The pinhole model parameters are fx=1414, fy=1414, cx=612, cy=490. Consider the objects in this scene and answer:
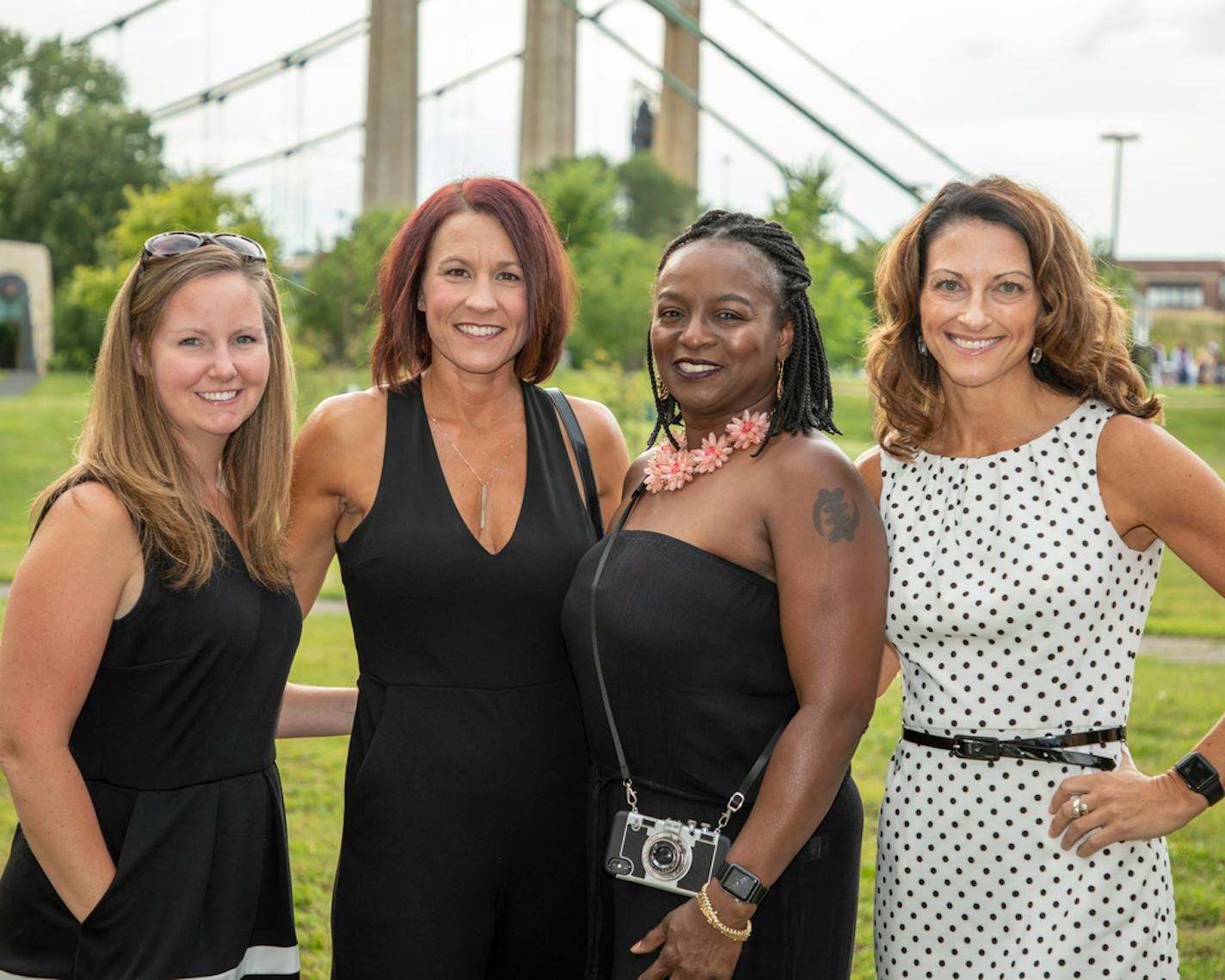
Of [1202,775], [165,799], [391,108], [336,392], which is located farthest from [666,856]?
[391,108]

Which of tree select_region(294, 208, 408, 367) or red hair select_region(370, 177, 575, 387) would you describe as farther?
tree select_region(294, 208, 408, 367)

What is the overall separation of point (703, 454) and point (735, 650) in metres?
0.42

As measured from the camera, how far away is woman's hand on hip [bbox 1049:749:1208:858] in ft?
9.02

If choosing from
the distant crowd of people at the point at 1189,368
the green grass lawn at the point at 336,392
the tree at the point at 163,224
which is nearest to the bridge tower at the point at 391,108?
the tree at the point at 163,224

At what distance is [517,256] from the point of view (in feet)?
10.6

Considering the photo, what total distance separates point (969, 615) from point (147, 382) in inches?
66.4

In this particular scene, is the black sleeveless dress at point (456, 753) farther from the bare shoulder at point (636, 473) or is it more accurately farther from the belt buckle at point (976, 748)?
the belt buckle at point (976, 748)

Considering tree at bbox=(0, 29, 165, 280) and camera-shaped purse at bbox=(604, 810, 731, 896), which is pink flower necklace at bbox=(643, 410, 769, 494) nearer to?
camera-shaped purse at bbox=(604, 810, 731, 896)

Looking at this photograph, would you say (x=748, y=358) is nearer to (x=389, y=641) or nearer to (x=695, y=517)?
(x=695, y=517)

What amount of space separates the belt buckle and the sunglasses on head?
5.67 feet

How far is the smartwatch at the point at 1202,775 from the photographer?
282cm

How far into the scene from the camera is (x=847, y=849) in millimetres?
2807

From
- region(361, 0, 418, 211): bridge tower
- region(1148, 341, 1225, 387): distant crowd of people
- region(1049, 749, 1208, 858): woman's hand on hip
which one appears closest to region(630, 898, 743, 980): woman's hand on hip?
region(1049, 749, 1208, 858): woman's hand on hip

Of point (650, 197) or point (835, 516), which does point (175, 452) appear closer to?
point (835, 516)
